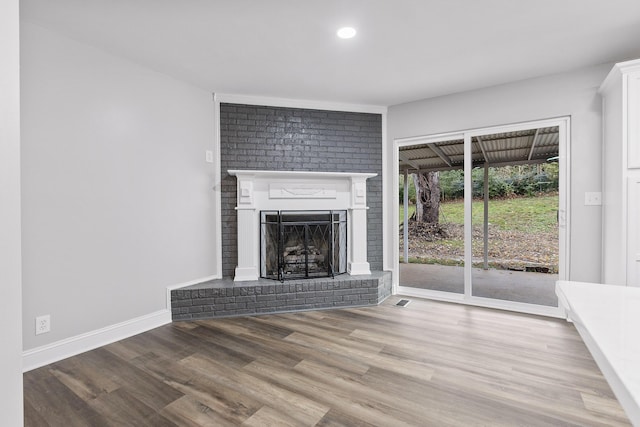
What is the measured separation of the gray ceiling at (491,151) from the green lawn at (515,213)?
513mm

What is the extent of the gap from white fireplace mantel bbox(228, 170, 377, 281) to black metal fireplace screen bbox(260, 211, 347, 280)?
8 cm

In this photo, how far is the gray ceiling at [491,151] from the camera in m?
3.44

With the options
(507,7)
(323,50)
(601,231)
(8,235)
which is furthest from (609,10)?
(8,235)

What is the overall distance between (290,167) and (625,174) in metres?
3.03

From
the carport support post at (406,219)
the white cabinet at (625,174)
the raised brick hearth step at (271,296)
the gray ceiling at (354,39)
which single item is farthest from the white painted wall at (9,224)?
the carport support post at (406,219)

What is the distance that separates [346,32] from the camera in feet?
7.43

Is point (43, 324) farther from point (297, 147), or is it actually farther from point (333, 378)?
point (297, 147)

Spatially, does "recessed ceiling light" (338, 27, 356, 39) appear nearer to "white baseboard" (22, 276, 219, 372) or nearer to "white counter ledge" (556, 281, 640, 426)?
"white counter ledge" (556, 281, 640, 426)

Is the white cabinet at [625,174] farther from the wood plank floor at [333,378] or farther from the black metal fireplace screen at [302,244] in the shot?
the black metal fireplace screen at [302,244]

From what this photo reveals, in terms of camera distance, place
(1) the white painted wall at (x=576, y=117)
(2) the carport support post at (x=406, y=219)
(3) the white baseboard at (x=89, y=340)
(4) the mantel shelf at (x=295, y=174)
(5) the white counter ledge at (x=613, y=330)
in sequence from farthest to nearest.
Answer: (2) the carport support post at (x=406, y=219) < (4) the mantel shelf at (x=295, y=174) < (1) the white painted wall at (x=576, y=117) < (3) the white baseboard at (x=89, y=340) < (5) the white counter ledge at (x=613, y=330)

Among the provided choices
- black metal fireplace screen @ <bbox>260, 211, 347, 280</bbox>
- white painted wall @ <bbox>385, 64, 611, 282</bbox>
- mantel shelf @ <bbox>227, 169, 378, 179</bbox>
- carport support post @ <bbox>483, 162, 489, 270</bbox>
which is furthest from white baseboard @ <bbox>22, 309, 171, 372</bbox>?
carport support post @ <bbox>483, 162, 489, 270</bbox>

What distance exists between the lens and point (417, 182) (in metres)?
4.86

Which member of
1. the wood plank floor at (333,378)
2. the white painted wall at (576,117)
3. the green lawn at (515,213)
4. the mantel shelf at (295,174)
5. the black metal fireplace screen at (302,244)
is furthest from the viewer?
the black metal fireplace screen at (302,244)

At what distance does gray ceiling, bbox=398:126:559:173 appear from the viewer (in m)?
3.44
